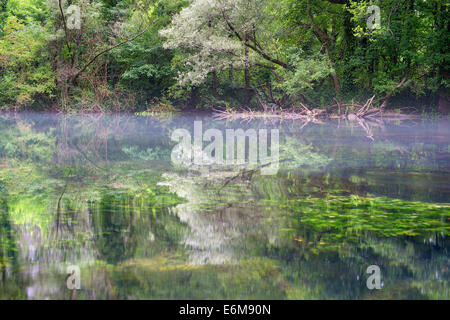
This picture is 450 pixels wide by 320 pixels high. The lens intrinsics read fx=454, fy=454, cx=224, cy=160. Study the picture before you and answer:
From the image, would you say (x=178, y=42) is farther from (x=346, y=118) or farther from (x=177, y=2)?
(x=346, y=118)

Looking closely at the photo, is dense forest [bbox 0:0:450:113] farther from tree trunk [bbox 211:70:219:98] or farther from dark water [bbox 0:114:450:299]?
dark water [bbox 0:114:450:299]

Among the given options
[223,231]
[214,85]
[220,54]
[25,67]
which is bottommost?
[223,231]

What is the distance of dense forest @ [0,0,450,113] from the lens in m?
23.3

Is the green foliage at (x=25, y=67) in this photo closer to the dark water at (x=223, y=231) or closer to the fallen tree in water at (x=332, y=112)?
the fallen tree in water at (x=332, y=112)

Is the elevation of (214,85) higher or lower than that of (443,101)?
higher

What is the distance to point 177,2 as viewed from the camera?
2742 cm

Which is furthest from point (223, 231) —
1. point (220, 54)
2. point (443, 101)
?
point (443, 101)

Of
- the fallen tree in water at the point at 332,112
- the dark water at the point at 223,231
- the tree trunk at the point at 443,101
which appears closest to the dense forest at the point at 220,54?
the tree trunk at the point at 443,101

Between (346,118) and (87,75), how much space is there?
1484 centimetres

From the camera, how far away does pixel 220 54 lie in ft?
81.7

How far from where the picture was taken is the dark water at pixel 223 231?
2.97m

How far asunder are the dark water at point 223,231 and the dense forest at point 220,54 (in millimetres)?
17074

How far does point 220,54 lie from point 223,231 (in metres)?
21.8

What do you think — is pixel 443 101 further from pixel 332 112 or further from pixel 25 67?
pixel 25 67
